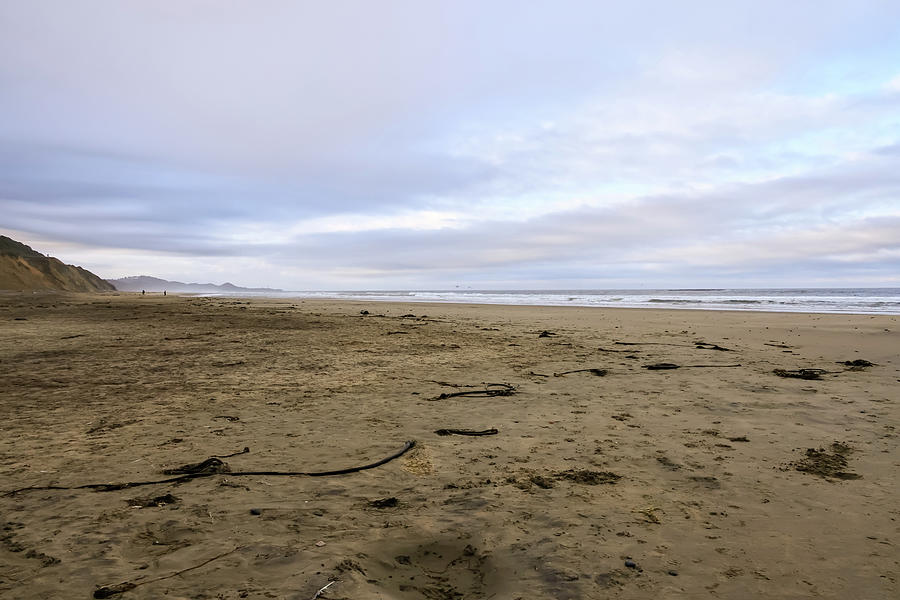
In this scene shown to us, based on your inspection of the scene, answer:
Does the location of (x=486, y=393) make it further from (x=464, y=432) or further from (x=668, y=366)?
(x=668, y=366)

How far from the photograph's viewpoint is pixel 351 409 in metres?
5.74

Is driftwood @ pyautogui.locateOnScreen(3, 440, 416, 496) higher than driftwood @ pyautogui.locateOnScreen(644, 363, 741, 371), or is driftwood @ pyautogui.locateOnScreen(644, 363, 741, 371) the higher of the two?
driftwood @ pyautogui.locateOnScreen(644, 363, 741, 371)

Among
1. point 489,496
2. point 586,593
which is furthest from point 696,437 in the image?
point 586,593

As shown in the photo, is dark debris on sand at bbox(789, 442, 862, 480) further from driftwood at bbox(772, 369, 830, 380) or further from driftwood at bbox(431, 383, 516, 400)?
driftwood at bbox(772, 369, 830, 380)

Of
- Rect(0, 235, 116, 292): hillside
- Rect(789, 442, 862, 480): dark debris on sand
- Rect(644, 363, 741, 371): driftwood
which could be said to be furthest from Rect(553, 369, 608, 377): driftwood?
Rect(0, 235, 116, 292): hillside

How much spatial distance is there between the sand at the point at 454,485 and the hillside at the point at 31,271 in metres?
74.8

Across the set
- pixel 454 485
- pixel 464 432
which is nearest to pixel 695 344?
pixel 464 432

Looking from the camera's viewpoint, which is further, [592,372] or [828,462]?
[592,372]

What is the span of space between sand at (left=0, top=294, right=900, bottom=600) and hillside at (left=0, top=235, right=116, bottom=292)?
74.8 m

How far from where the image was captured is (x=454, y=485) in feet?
11.9

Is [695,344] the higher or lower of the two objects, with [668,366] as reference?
higher

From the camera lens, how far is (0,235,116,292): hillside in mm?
63600

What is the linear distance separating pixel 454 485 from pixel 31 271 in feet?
288

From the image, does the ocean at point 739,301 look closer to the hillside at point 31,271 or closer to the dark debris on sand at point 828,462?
the dark debris on sand at point 828,462
